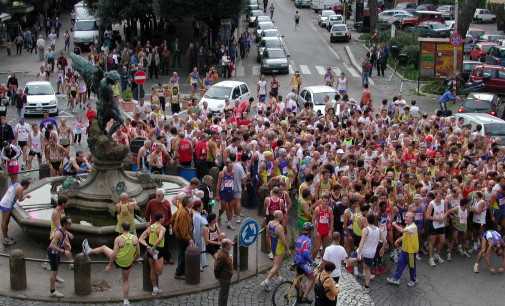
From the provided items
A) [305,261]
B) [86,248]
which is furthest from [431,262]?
[86,248]

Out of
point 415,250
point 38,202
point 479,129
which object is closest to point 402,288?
point 415,250

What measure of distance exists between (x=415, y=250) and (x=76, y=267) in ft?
20.7

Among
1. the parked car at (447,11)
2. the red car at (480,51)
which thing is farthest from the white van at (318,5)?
the red car at (480,51)

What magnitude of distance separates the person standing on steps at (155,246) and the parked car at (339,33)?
40.1m

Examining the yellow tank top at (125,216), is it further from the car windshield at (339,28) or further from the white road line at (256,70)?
the car windshield at (339,28)

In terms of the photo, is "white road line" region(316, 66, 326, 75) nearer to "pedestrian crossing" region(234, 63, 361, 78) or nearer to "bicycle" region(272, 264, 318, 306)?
"pedestrian crossing" region(234, 63, 361, 78)

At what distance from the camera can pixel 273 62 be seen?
41.1 metres

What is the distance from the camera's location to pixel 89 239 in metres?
15.1

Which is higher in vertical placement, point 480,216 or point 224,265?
point 224,265

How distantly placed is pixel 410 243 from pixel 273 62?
2743cm

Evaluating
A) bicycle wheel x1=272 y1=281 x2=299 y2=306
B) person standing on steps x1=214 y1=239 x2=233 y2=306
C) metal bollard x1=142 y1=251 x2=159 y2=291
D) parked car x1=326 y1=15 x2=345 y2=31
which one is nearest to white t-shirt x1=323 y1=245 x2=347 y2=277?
bicycle wheel x1=272 y1=281 x2=299 y2=306

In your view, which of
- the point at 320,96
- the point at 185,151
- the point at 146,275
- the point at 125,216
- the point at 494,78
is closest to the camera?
the point at 146,275

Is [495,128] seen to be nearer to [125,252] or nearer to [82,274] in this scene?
[125,252]

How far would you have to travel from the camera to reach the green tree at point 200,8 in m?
41.8
